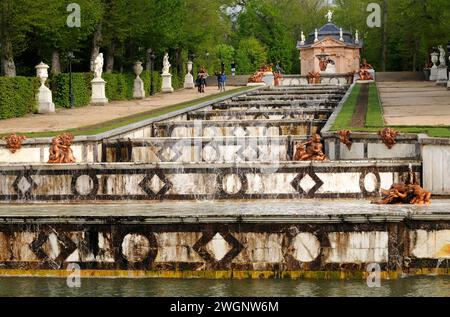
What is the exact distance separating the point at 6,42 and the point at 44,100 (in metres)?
4.02

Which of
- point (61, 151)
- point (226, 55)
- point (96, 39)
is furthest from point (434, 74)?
point (61, 151)

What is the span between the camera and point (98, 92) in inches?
1991

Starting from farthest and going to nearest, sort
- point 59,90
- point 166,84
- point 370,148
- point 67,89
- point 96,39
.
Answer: point 166,84
point 96,39
point 67,89
point 59,90
point 370,148

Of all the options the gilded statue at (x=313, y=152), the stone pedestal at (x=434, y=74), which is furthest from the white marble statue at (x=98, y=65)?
the stone pedestal at (x=434, y=74)

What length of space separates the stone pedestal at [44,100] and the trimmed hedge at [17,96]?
237mm

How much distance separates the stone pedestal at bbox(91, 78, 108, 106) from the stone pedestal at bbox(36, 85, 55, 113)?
22.6ft

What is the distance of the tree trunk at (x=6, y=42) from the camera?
44344 mm

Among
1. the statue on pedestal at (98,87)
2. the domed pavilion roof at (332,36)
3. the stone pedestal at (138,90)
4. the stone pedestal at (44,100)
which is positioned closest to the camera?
the stone pedestal at (44,100)

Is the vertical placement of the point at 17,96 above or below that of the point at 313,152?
above

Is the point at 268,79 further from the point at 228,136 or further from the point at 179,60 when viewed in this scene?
the point at 228,136

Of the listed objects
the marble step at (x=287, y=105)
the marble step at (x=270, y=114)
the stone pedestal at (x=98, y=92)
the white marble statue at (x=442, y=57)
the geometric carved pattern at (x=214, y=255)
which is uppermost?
the white marble statue at (x=442, y=57)

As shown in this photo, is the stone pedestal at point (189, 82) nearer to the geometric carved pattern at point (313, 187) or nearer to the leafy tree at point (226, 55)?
the leafy tree at point (226, 55)

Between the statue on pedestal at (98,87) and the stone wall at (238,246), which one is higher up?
the statue on pedestal at (98,87)

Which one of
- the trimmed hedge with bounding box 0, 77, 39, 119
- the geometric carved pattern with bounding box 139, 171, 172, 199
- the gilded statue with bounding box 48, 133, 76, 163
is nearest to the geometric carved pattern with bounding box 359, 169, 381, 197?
the geometric carved pattern with bounding box 139, 171, 172, 199
